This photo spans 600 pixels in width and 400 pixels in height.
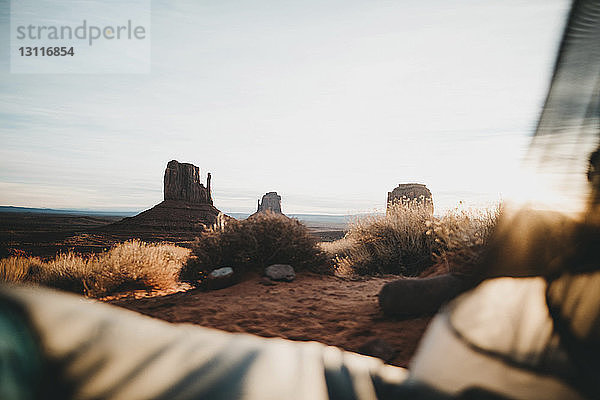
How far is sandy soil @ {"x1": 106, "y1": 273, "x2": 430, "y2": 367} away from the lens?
3.28 metres

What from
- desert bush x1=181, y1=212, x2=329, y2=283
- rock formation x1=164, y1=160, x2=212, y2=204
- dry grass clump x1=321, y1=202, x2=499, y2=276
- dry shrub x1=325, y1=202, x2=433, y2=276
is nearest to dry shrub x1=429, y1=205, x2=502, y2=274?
dry grass clump x1=321, y1=202, x2=499, y2=276

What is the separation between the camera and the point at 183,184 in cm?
4338

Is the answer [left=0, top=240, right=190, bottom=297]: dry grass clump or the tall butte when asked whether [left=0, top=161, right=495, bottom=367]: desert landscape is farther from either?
the tall butte

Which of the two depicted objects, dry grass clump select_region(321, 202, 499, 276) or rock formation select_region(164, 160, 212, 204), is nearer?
dry grass clump select_region(321, 202, 499, 276)

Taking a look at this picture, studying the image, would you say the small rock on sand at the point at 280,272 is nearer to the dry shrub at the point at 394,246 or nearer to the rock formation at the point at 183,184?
the dry shrub at the point at 394,246

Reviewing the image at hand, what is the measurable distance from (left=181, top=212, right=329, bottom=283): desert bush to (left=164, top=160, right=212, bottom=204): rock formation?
38.0 metres

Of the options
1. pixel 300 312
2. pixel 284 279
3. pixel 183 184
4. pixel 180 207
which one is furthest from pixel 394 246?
pixel 183 184

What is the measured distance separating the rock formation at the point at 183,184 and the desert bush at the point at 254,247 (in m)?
38.0

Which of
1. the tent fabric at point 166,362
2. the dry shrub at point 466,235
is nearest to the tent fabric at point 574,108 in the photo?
the tent fabric at point 166,362

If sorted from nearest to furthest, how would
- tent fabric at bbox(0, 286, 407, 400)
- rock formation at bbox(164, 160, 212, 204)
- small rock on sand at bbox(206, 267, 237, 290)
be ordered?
1. tent fabric at bbox(0, 286, 407, 400)
2. small rock on sand at bbox(206, 267, 237, 290)
3. rock formation at bbox(164, 160, 212, 204)

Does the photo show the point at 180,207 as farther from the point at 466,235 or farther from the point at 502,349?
the point at 502,349

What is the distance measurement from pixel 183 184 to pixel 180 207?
4.70 meters

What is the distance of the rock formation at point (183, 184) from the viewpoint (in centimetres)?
4272

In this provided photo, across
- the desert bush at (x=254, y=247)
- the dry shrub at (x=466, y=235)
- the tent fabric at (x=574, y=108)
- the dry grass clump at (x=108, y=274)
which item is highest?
the tent fabric at (x=574, y=108)
